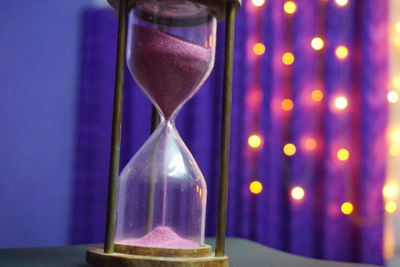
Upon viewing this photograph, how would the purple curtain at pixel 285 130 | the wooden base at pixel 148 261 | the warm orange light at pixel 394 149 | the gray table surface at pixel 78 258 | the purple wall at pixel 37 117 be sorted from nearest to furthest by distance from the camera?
the wooden base at pixel 148 261 < the gray table surface at pixel 78 258 < the purple wall at pixel 37 117 < the purple curtain at pixel 285 130 < the warm orange light at pixel 394 149

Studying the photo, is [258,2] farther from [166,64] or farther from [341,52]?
[166,64]

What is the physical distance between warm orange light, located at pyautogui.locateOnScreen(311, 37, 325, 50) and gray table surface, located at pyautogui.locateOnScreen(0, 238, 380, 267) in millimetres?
1322

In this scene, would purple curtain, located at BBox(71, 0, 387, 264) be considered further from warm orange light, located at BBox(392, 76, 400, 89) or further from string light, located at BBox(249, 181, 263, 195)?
warm orange light, located at BBox(392, 76, 400, 89)

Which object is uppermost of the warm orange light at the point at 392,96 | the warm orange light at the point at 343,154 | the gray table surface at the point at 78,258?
the warm orange light at the point at 392,96

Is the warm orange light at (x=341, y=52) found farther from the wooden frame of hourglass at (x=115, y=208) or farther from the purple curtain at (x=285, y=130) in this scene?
the wooden frame of hourglass at (x=115, y=208)

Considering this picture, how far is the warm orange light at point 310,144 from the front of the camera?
2.20 metres

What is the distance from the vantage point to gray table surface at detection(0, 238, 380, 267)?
32.6 inches

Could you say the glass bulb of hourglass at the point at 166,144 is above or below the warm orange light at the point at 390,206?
above

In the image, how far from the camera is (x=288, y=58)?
2270 mm

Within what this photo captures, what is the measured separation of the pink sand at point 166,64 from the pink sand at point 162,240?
0.71ft

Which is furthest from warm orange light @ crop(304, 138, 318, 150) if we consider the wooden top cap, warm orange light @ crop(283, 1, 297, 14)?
the wooden top cap

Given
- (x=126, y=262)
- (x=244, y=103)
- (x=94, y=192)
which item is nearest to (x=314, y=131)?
(x=244, y=103)

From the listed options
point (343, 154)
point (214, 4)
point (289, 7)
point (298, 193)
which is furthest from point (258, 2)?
point (214, 4)

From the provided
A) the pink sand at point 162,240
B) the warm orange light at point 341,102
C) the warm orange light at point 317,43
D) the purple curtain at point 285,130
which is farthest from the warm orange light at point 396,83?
the pink sand at point 162,240
